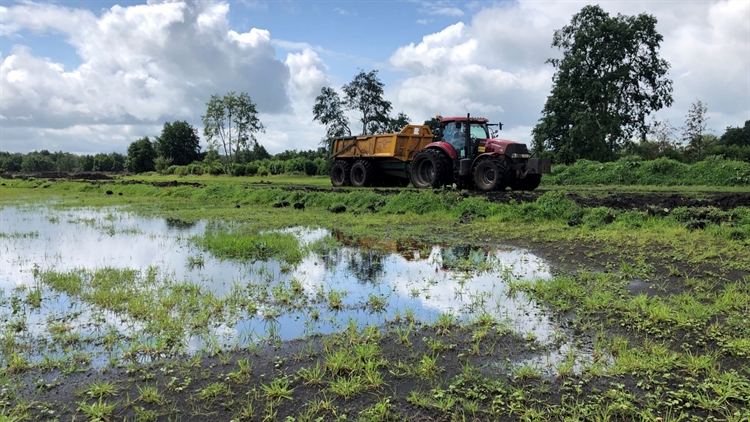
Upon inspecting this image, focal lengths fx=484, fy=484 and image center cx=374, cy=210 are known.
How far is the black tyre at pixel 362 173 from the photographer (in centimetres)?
1961

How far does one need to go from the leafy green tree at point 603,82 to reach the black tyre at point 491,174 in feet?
69.7

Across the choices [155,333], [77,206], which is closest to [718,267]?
[155,333]

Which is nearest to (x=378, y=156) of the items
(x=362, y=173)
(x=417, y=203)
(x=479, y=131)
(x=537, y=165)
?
(x=362, y=173)

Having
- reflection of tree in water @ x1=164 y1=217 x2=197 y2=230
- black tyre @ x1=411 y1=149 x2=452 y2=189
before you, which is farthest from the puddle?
black tyre @ x1=411 y1=149 x2=452 y2=189

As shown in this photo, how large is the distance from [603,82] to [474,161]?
78.5ft

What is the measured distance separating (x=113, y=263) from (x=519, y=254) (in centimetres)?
614

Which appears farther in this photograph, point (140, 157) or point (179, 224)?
point (140, 157)

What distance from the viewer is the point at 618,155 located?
34.0m

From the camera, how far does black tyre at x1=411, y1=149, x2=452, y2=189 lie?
15930 mm

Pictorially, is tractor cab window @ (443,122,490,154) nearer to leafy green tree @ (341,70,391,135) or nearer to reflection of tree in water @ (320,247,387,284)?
reflection of tree in water @ (320,247,387,284)

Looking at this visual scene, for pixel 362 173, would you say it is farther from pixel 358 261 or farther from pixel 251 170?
pixel 251 170

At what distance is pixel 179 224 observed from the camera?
11.8m

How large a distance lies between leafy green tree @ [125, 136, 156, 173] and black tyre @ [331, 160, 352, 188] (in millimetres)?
57618

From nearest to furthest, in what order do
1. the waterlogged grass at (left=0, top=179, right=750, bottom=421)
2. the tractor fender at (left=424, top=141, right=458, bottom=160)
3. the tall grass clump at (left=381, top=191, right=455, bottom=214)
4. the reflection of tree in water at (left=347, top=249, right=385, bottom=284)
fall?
the waterlogged grass at (left=0, top=179, right=750, bottom=421) < the reflection of tree in water at (left=347, top=249, right=385, bottom=284) < the tall grass clump at (left=381, top=191, right=455, bottom=214) < the tractor fender at (left=424, top=141, right=458, bottom=160)
